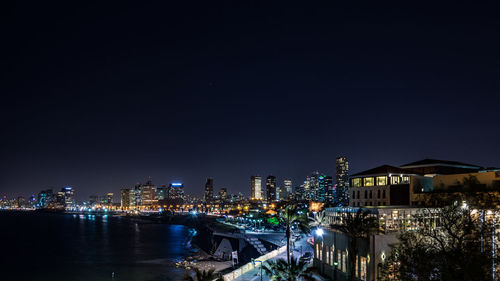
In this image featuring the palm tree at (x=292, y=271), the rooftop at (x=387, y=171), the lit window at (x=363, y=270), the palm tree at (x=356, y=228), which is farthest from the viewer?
the rooftop at (x=387, y=171)

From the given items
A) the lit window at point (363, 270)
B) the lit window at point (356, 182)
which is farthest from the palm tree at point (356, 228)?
the lit window at point (356, 182)

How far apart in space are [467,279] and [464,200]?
9.67 meters

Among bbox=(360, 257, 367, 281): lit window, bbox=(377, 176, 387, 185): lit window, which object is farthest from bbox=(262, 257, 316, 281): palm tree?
bbox=(377, 176, 387, 185): lit window

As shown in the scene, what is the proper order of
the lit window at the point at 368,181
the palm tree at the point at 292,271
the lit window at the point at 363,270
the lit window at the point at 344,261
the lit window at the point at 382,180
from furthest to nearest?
the lit window at the point at 368,181 < the lit window at the point at 382,180 < the lit window at the point at 344,261 < the lit window at the point at 363,270 < the palm tree at the point at 292,271

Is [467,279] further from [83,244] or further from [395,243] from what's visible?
[83,244]

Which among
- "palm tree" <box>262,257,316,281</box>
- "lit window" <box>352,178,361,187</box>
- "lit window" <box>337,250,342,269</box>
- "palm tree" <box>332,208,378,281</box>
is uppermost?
"lit window" <box>352,178,361,187</box>

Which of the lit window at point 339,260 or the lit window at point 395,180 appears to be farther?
the lit window at point 395,180

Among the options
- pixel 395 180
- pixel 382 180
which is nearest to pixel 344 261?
pixel 395 180

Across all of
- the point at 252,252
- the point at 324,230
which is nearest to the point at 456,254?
the point at 324,230

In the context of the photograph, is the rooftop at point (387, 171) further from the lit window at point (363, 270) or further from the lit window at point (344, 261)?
the lit window at point (363, 270)

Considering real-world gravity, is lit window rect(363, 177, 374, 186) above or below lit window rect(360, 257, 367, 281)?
above

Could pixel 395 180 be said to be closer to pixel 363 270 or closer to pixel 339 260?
pixel 339 260

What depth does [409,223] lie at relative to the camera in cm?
3859

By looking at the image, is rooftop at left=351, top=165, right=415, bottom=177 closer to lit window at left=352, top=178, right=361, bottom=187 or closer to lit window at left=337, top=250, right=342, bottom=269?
lit window at left=352, top=178, right=361, bottom=187
